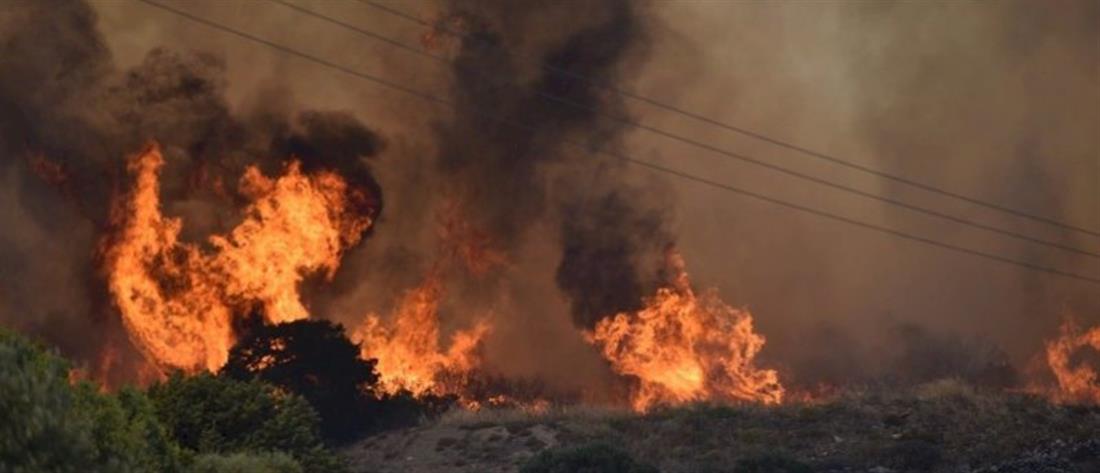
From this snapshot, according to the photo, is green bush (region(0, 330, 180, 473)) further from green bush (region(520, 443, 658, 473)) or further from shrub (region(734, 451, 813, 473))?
shrub (region(734, 451, 813, 473))

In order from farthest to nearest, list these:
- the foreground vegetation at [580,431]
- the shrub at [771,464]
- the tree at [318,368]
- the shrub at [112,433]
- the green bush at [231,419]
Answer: the tree at [318,368]
the shrub at [771,464]
the foreground vegetation at [580,431]
the green bush at [231,419]
the shrub at [112,433]

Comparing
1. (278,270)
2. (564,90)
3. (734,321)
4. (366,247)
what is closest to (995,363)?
(734,321)

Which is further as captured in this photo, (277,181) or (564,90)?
(564,90)

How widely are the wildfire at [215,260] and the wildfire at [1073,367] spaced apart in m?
32.7

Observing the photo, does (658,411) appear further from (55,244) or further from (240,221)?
(55,244)

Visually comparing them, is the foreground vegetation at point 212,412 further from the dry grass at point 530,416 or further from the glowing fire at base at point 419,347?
the glowing fire at base at point 419,347

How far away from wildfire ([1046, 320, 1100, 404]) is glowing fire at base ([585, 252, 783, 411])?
14.8 m

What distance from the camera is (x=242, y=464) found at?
23.4 metres

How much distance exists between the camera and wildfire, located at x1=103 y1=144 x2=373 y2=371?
55.9 m

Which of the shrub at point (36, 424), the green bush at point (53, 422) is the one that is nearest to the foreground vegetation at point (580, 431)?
the green bush at point (53, 422)

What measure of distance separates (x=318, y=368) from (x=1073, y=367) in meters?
35.7

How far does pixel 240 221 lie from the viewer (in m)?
58.9

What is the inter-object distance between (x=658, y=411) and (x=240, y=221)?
19.6m

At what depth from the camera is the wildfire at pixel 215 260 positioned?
55.9m
